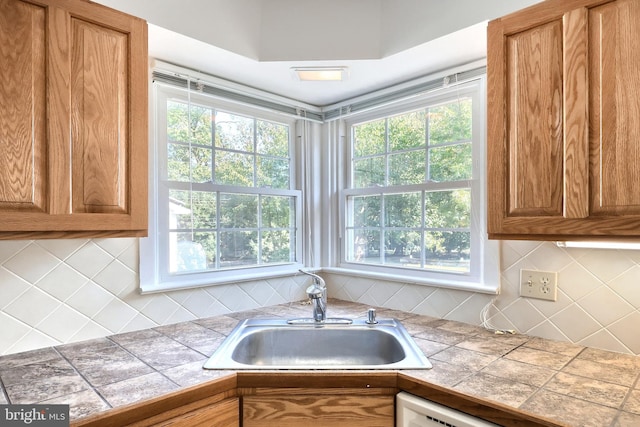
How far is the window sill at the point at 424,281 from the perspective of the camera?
1633mm

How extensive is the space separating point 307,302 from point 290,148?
37.2 inches

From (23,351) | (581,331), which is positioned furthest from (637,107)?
A: (23,351)

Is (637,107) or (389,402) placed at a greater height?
(637,107)

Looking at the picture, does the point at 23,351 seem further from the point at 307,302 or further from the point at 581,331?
the point at 581,331

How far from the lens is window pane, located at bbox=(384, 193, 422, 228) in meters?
1.98

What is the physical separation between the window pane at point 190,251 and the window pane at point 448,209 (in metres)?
1.14

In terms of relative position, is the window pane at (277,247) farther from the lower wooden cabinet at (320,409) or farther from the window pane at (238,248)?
the lower wooden cabinet at (320,409)

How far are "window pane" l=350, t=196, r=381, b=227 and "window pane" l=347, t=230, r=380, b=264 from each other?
0.05 meters

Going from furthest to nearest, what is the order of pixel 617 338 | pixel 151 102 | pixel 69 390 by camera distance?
pixel 151 102 < pixel 617 338 < pixel 69 390

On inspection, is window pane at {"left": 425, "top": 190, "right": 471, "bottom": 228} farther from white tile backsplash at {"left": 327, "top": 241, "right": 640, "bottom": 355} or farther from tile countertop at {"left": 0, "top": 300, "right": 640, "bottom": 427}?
tile countertop at {"left": 0, "top": 300, "right": 640, "bottom": 427}

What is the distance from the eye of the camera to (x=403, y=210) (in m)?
2.05

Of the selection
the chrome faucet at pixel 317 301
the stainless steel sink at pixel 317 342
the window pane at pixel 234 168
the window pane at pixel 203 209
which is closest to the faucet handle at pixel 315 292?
the chrome faucet at pixel 317 301

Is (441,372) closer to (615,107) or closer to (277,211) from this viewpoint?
(615,107)

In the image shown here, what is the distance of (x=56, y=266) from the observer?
142 cm
